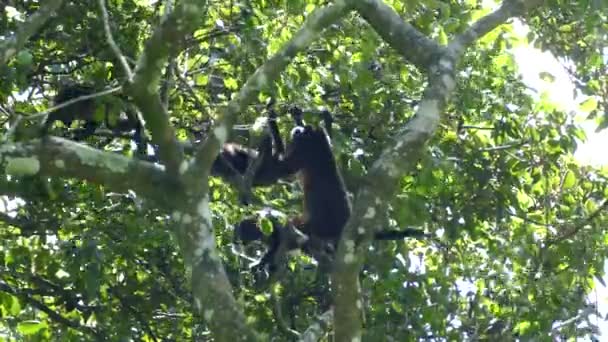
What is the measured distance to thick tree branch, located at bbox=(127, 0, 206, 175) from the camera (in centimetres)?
448

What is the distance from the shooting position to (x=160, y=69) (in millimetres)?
4527

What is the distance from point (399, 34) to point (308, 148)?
11.3 feet

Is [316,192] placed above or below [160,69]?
above

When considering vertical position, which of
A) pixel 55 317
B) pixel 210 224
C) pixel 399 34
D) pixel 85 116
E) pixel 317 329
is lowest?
pixel 317 329

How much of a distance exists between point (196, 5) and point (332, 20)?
86 centimetres

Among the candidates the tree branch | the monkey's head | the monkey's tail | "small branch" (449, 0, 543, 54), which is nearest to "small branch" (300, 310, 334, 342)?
the tree branch

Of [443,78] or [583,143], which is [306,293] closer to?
[583,143]

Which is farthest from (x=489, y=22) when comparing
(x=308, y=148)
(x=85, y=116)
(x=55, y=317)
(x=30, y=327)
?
(x=55, y=317)

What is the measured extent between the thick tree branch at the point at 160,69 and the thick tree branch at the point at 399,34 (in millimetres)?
1074

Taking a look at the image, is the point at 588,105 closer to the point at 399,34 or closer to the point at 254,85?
the point at 399,34

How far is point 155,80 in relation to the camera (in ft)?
14.7

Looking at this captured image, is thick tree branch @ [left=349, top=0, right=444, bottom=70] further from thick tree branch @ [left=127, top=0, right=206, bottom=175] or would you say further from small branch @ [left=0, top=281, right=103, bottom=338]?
small branch @ [left=0, top=281, right=103, bottom=338]

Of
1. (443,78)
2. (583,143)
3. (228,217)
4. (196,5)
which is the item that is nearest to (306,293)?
(228,217)

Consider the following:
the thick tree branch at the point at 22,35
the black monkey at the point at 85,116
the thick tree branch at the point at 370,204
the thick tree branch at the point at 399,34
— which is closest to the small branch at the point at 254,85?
the thick tree branch at the point at 399,34
